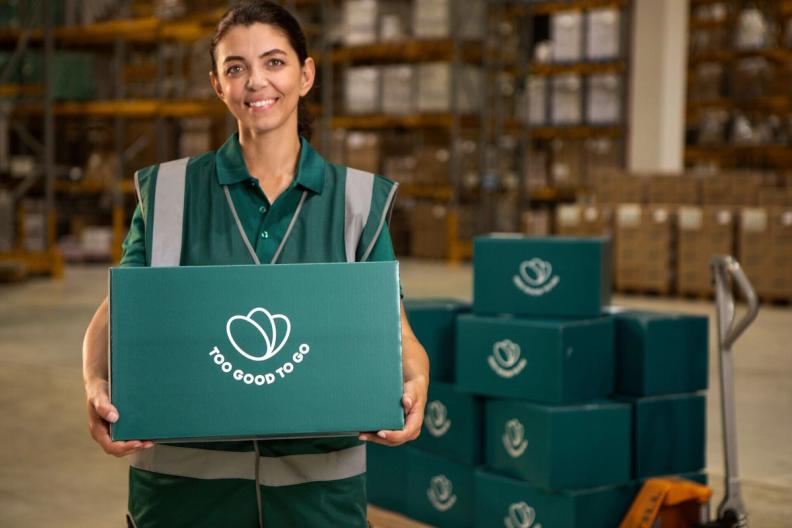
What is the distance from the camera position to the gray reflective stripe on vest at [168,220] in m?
1.57

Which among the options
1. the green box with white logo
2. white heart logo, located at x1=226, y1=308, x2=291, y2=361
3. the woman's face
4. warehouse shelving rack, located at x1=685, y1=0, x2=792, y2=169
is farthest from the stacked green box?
warehouse shelving rack, located at x1=685, y1=0, x2=792, y2=169

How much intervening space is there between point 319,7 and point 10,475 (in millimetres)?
11127

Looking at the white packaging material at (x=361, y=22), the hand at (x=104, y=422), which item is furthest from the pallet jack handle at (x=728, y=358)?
the white packaging material at (x=361, y=22)

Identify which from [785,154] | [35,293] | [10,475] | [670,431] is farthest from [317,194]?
[785,154]

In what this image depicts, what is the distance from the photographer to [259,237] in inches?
62.6

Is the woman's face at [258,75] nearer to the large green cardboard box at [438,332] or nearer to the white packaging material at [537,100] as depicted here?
the large green cardboard box at [438,332]

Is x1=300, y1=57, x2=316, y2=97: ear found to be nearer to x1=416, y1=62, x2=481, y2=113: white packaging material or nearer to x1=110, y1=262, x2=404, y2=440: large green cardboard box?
x1=110, y1=262, x2=404, y2=440: large green cardboard box

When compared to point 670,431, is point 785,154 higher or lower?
higher

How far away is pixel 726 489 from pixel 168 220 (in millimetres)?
2218

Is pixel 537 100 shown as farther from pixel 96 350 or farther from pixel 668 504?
pixel 96 350

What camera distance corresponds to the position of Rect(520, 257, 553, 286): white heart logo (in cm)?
343

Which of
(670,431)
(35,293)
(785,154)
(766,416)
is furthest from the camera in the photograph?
(785,154)

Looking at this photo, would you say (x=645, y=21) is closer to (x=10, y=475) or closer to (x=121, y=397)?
(x=10, y=475)

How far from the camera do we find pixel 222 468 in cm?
155
